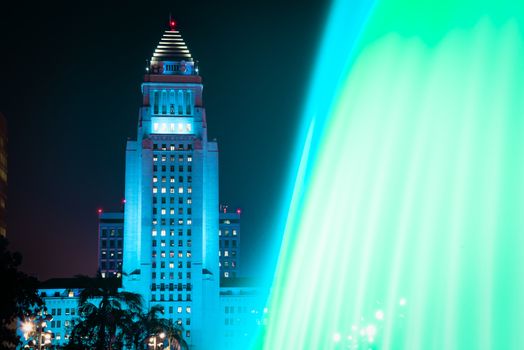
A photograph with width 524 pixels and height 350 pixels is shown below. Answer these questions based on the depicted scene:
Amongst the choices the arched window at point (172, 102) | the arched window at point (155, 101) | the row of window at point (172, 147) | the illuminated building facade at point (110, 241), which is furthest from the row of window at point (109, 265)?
the row of window at point (172, 147)

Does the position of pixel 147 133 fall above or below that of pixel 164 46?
below

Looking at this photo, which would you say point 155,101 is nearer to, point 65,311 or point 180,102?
point 180,102

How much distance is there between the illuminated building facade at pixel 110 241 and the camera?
180 meters

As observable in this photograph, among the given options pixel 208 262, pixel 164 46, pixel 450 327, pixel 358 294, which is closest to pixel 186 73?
pixel 164 46

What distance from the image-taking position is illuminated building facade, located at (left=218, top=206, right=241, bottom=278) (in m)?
180

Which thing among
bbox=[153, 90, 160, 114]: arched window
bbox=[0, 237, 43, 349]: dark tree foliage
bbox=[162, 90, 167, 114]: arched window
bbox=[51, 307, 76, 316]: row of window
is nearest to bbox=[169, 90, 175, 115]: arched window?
bbox=[162, 90, 167, 114]: arched window

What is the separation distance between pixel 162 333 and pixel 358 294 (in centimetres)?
2247

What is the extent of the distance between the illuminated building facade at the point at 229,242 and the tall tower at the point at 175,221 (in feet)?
174

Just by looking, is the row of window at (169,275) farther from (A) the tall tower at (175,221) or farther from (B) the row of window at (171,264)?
(B) the row of window at (171,264)

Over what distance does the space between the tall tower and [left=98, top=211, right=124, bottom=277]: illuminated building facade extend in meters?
54.8

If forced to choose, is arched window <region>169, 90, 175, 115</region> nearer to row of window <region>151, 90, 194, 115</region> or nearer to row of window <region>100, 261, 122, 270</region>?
row of window <region>151, 90, 194, 115</region>

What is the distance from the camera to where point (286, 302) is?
8256 centimetres

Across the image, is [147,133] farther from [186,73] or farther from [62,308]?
[62,308]

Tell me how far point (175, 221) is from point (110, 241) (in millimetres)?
62426
